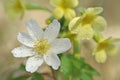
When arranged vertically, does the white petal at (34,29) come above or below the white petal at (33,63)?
above

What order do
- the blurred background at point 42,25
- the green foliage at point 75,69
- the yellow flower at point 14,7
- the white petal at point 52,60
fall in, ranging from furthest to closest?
the blurred background at point 42,25 → the yellow flower at point 14,7 → the green foliage at point 75,69 → the white petal at point 52,60

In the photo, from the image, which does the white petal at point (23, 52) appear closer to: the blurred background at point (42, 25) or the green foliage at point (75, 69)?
the green foliage at point (75, 69)

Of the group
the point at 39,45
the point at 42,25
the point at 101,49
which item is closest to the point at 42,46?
the point at 39,45

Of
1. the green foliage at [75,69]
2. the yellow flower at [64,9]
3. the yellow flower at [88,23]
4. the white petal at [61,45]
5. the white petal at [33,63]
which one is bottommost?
the green foliage at [75,69]

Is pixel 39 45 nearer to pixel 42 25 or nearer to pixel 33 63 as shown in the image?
pixel 33 63

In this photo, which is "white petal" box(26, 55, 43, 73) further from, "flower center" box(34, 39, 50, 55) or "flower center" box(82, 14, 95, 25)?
"flower center" box(82, 14, 95, 25)

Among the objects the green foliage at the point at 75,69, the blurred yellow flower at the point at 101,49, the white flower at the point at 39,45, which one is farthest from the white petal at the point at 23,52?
the blurred yellow flower at the point at 101,49

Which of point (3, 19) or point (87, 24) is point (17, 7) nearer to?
point (87, 24)
